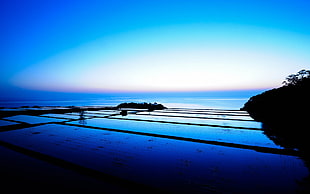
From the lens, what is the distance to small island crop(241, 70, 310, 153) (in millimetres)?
3478

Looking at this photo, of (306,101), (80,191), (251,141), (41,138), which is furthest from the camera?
(306,101)

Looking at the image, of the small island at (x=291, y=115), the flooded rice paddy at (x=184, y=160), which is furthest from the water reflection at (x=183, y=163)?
the small island at (x=291, y=115)

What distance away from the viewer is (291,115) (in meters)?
6.06

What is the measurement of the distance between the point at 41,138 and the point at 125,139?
7.06 ft

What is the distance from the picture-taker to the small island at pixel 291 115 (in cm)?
348

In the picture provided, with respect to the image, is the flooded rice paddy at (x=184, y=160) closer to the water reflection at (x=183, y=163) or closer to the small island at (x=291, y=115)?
the water reflection at (x=183, y=163)

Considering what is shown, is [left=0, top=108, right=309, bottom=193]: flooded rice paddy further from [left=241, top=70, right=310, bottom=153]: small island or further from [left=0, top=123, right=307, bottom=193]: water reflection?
[left=241, top=70, right=310, bottom=153]: small island

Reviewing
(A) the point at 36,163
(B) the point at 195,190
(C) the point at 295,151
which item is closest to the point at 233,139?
(C) the point at 295,151

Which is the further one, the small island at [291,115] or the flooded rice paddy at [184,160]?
the small island at [291,115]

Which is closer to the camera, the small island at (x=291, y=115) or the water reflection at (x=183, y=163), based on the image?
the water reflection at (x=183, y=163)

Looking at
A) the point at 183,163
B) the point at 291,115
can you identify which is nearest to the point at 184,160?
the point at 183,163

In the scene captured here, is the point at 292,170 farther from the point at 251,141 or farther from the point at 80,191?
the point at 80,191

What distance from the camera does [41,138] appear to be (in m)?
3.72

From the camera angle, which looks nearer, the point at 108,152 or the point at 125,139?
the point at 108,152
